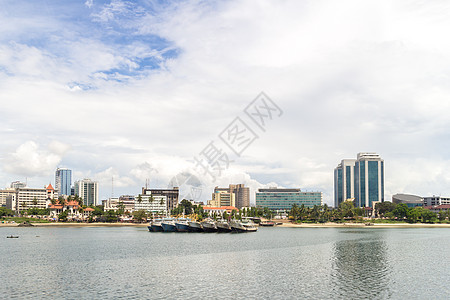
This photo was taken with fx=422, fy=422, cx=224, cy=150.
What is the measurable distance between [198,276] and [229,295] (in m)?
12.3

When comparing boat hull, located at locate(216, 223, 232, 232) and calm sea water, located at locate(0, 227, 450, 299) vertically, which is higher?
calm sea water, located at locate(0, 227, 450, 299)

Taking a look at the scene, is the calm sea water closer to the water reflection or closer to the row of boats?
the water reflection

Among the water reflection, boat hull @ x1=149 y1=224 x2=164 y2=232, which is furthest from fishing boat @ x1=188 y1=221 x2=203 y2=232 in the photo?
the water reflection

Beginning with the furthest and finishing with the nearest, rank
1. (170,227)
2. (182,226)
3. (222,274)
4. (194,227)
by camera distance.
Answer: (170,227) → (182,226) → (194,227) → (222,274)

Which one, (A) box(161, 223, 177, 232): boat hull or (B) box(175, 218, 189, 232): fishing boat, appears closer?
(B) box(175, 218, 189, 232): fishing boat

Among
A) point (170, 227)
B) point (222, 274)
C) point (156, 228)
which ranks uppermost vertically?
point (222, 274)

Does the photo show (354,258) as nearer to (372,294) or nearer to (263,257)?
(263,257)

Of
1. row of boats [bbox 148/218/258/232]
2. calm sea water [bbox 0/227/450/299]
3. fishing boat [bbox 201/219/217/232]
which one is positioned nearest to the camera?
calm sea water [bbox 0/227/450/299]

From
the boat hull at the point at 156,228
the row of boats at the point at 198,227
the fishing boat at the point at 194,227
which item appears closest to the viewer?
the fishing boat at the point at 194,227

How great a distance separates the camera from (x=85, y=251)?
91.7m

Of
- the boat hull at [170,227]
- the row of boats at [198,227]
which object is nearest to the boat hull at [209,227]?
the row of boats at [198,227]

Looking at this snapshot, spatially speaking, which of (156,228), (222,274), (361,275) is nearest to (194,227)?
(156,228)

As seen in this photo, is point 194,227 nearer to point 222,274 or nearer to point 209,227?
point 209,227

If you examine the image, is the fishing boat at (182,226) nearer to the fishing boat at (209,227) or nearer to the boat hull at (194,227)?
the boat hull at (194,227)
